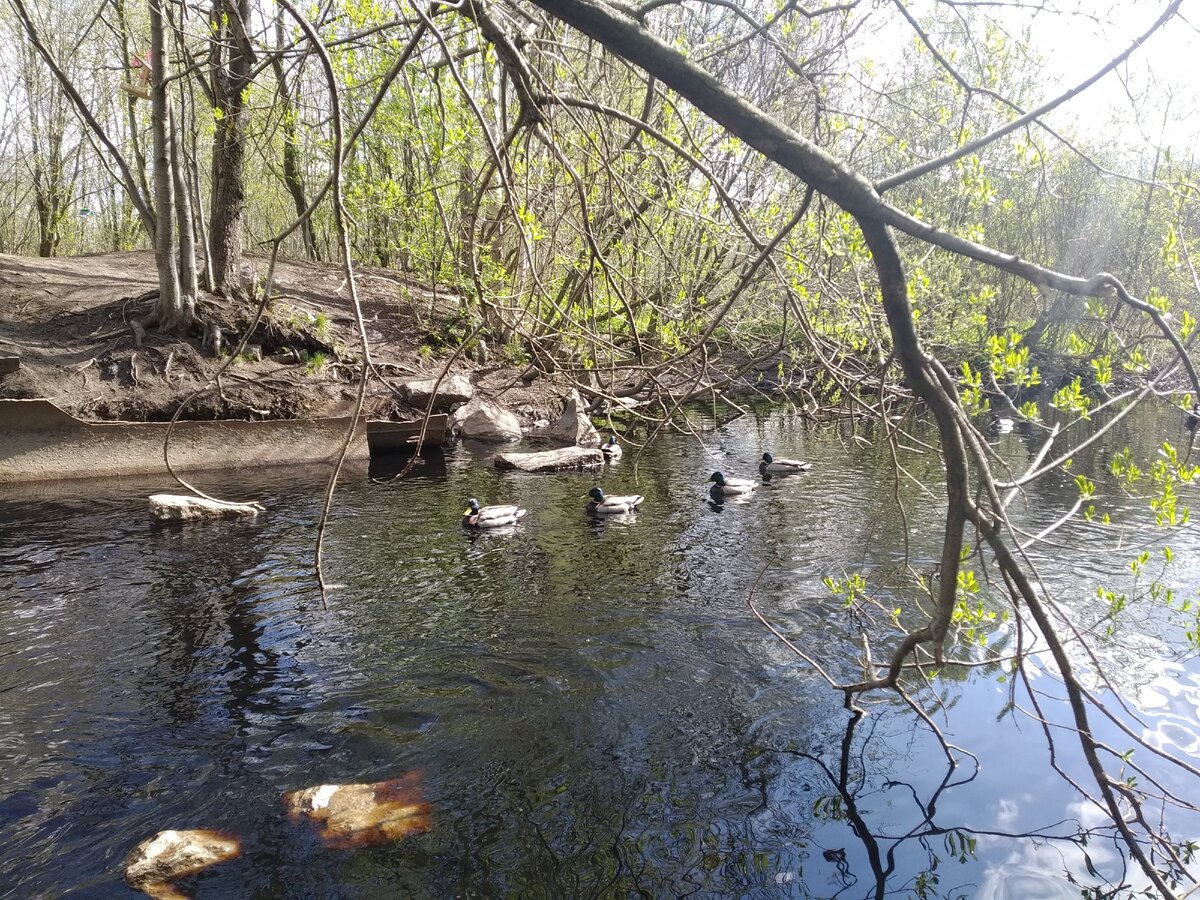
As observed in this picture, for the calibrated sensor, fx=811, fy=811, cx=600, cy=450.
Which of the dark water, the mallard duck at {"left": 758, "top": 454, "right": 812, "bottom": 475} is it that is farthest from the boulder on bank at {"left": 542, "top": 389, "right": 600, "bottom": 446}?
the dark water

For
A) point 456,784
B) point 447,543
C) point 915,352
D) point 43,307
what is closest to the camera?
point 915,352

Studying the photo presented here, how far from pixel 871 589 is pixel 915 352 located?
6.78 meters

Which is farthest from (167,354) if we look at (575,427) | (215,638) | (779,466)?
(779,466)

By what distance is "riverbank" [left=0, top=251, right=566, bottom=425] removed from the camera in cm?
1371

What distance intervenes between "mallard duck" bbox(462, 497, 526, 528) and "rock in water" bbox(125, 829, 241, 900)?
20.3 feet

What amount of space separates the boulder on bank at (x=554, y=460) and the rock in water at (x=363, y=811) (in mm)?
9935

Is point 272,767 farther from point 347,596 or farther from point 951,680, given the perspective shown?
point 951,680

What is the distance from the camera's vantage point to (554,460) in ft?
48.7

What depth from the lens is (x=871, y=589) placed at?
8117 millimetres

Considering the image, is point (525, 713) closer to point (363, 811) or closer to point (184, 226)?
point (363, 811)

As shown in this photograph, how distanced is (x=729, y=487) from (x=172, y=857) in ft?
Result: 30.4

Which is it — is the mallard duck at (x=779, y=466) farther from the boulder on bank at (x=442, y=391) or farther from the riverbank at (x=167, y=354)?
the boulder on bank at (x=442, y=391)

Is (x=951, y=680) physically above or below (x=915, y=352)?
below

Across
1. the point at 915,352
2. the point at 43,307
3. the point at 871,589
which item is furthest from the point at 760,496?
the point at 43,307
